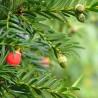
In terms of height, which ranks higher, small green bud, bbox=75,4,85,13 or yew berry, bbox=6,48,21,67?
small green bud, bbox=75,4,85,13

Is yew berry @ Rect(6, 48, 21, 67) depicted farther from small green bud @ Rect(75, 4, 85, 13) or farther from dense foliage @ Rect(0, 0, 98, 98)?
small green bud @ Rect(75, 4, 85, 13)

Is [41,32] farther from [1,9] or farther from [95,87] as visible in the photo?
[95,87]

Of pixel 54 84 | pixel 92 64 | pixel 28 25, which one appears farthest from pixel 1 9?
pixel 92 64

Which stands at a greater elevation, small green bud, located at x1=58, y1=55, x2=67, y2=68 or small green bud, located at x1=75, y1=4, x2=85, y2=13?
small green bud, located at x1=75, y1=4, x2=85, y2=13

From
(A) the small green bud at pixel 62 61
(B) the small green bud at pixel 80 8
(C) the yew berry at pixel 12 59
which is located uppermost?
(B) the small green bud at pixel 80 8

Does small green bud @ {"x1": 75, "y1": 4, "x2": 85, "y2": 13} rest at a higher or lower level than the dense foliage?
higher

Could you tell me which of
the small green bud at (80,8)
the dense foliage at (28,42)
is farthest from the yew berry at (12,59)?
the small green bud at (80,8)

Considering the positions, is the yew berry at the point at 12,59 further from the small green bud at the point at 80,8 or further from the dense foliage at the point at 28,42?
the small green bud at the point at 80,8

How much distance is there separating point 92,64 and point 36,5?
2.93 meters

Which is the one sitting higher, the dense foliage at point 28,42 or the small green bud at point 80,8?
the small green bud at point 80,8

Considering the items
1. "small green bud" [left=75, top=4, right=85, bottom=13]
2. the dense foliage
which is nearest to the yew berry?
the dense foliage

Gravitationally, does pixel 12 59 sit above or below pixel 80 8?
below

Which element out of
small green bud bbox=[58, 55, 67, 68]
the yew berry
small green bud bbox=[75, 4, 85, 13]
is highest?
Result: small green bud bbox=[75, 4, 85, 13]

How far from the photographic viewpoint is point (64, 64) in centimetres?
42
